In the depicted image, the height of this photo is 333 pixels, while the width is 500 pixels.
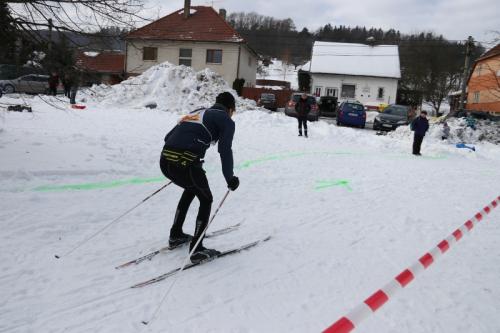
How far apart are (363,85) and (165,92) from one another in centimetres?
2760

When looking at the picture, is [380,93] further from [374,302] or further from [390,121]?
[374,302]

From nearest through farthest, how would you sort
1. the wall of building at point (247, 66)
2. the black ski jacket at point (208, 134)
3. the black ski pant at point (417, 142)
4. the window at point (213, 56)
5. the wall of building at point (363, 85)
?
1. the black ski jacket at point (208, 134)
2. the black ski pant at point (417, 142)
3. the window at point (213, 56)
4. the wall of building at point (247, 66)
5. the wall of building at point (363, 85)

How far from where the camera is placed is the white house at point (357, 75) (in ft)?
143

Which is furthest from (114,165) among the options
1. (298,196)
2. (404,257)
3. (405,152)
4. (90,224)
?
(405,152)

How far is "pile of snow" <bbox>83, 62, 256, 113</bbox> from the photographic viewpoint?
21438 mm

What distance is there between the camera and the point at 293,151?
12.6 metres

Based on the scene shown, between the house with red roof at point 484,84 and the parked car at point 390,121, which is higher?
the house with red roof at point 484,84

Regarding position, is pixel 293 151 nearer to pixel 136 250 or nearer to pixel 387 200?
pixel 387 200

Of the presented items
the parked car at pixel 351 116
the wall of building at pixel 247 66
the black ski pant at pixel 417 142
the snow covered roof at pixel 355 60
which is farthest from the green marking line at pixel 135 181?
the snow covered roof at pixel 355 60

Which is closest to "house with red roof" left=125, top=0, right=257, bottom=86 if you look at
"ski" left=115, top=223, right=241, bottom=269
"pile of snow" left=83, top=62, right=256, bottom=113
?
"pile of snow" left=83, top=62, right=256, bottom=113

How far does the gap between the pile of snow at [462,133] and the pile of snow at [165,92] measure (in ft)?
29.7

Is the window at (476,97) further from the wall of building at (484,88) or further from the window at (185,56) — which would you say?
the window at (185,56)

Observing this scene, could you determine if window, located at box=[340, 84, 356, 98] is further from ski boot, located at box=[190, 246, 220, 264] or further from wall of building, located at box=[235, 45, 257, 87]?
ski boot, located at box=[190, 246, 220, 264]

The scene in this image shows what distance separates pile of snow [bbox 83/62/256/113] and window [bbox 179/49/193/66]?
36.2 feet
